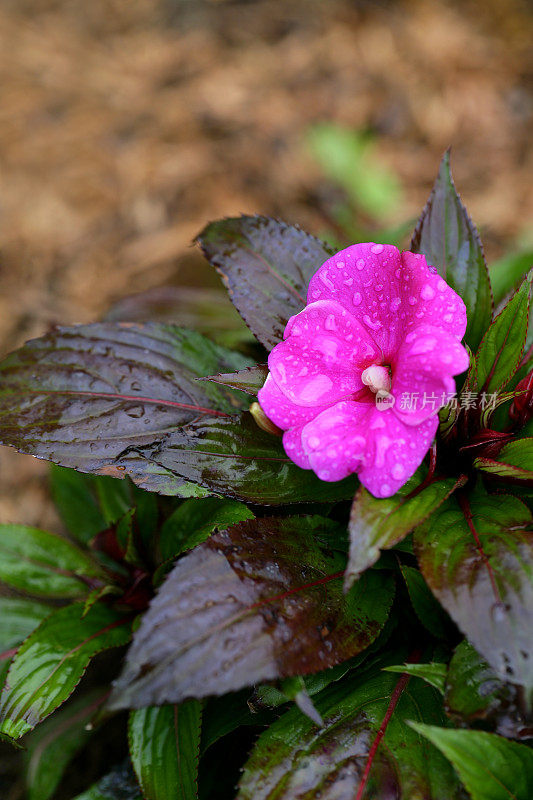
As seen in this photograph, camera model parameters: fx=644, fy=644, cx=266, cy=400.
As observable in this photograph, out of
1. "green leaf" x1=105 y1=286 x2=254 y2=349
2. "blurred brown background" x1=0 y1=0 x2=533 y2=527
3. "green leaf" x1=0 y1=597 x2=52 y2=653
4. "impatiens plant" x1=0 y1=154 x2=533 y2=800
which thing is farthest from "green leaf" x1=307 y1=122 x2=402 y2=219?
"green leaf" x1=0 y1=597 x2=52 y2=653

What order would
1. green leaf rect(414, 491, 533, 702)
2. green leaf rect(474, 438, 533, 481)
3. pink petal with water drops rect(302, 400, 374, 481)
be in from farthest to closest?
green leaf rect(474, 438, 533, 481) → pink petal with water drops rect(302, 400, 374, 481) → green leaf rect(414, 491, 533, 702)

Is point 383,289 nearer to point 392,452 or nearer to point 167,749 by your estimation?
point 392,452

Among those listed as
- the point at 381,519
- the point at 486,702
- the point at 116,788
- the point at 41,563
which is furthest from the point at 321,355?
the point at 116,788

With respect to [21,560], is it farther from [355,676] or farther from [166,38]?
[166,38]

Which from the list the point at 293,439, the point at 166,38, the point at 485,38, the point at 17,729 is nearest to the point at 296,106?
the point at 166,38

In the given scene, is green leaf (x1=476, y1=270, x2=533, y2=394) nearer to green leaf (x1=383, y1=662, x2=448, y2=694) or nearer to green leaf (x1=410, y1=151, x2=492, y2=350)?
green leaf (x1=410, y1=151, x2=492, y2=350)

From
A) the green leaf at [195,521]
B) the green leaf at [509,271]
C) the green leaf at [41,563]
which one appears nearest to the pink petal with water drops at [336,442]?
the green leaf at [195,521]

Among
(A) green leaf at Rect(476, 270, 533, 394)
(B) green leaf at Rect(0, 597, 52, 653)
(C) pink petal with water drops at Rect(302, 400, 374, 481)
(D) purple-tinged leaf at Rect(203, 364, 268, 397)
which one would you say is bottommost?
(B) green leaf at Rect(0, 597, 52, 653)
